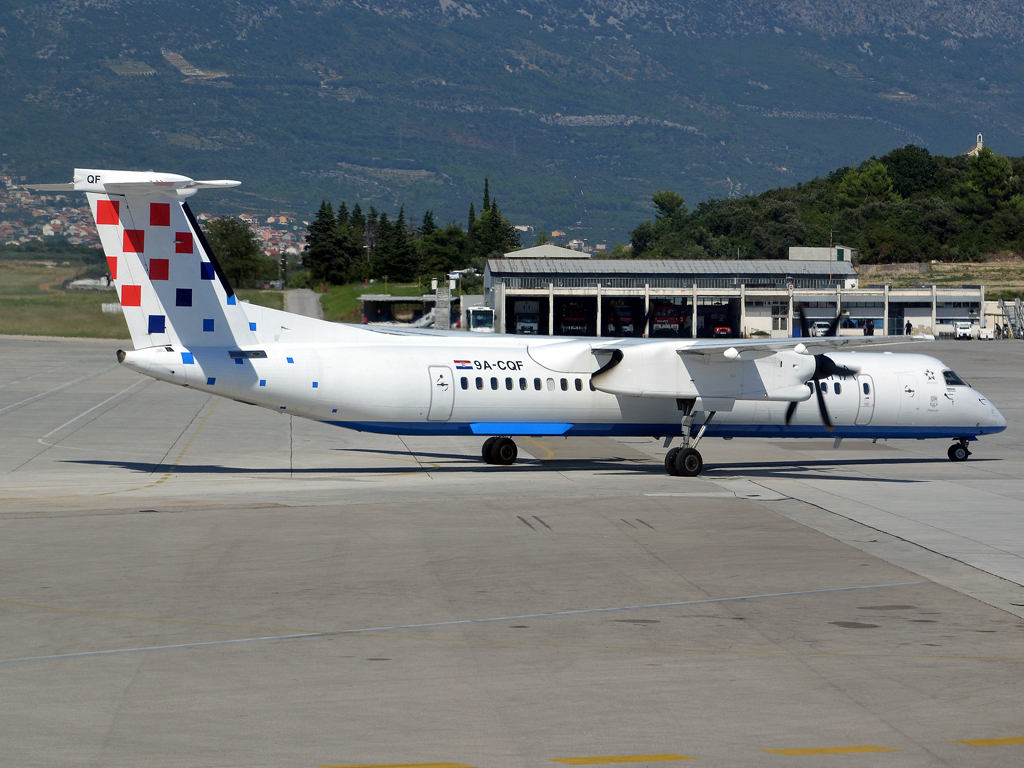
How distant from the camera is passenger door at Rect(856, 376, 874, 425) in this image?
2969cm

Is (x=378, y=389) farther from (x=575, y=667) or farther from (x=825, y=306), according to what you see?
(x=825, y=306)

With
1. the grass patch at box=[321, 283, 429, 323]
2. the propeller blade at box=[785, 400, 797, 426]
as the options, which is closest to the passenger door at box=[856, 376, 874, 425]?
the propeller blade at box=[785, 400, 797, 426]

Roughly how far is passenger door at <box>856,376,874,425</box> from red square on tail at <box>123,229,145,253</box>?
18898mm

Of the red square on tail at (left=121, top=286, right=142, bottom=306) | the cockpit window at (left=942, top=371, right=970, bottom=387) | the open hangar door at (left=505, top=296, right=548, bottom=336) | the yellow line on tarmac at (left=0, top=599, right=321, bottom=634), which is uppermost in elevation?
the open hangar door at (left=505, top=296, right=548, bottom=336)

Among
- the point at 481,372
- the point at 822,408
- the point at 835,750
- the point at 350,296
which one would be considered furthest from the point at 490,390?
the point at 350,296

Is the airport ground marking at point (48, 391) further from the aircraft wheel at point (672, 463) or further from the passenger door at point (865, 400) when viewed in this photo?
the passenger door at point (865, 400)

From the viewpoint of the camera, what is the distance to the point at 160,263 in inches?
919

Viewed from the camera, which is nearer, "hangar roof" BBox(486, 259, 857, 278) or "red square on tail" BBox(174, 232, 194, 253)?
"red square on tail" BBox(174, 232, 194, 253)

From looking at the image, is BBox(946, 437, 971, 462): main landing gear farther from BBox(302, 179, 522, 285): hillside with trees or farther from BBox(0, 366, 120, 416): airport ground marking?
BBox(302, 179, 522, 285): hillside with trees

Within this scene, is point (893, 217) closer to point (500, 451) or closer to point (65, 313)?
point (65, 313)

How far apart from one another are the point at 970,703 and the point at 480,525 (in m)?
10.1

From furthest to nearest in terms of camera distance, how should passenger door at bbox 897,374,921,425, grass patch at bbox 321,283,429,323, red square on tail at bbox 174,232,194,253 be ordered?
grass patch at bbox 321,283,429,323 < passenger door at bbox 897,374,921,425 < red square on tail at bbox 174,232,194,253

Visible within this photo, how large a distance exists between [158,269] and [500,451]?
10.2m

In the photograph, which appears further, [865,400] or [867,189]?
[867,189]
